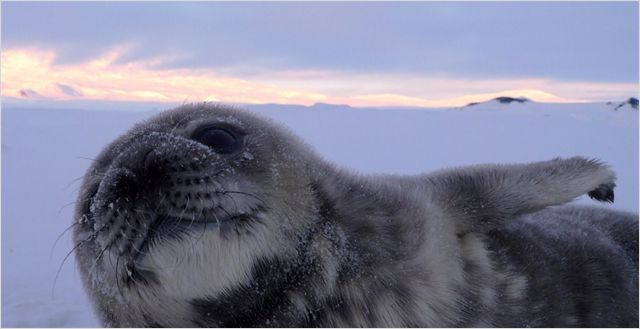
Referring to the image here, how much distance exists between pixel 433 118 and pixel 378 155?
13.1ft

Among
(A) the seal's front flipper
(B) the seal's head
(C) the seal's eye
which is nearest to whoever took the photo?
(B) the seal's head

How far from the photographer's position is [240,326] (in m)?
2.13

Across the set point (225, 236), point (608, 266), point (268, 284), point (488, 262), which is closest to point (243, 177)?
point (225, 236)

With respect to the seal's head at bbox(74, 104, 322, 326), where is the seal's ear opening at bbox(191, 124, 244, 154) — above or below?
above

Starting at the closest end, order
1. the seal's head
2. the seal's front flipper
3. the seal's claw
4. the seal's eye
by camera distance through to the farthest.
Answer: the seal's head < the seal's eye < the seal's front flipper < the seal's claw

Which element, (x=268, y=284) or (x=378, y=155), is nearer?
(x=268, y=284)

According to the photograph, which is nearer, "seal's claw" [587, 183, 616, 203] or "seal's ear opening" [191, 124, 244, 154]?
"seal's ear opening" [191, 124, 244, 154]

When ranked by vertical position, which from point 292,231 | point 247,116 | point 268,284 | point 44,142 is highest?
point 247,116

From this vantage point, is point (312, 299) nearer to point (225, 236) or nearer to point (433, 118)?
point (225, 236)

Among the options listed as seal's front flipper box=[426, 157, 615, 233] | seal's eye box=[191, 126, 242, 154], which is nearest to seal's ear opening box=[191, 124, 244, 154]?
seal's eye box=[191, 126, 242, 154]

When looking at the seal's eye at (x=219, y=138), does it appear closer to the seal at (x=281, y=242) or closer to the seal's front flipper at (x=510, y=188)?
the seal at (x=281, y=242)

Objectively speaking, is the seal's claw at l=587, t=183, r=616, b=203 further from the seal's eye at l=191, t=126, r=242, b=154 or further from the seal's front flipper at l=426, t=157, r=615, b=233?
the seal's eye at l=191, t=126, r=242, b=154

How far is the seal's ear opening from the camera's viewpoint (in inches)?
86.1

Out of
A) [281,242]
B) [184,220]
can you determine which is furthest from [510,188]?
[184,220]
